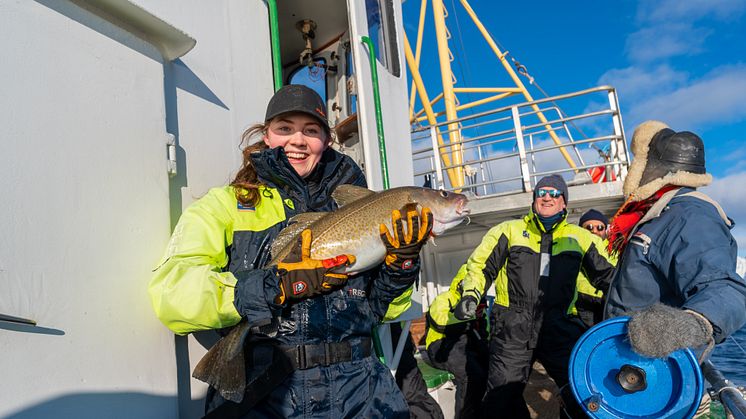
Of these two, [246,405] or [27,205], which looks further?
[246,405]

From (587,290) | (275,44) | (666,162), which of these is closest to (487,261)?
(587,290)

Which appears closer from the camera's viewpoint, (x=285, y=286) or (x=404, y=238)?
(x=285, y=286)

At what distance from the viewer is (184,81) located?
2.54 meters

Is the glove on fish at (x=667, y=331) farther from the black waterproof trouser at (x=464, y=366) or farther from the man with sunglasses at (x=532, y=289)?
the black waterproof trouser at (x=464, y=366)

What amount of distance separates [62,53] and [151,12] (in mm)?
549

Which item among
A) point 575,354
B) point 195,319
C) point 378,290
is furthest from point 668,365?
point 195,319

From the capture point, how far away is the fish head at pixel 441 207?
2668mm

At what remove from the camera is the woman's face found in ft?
7.95

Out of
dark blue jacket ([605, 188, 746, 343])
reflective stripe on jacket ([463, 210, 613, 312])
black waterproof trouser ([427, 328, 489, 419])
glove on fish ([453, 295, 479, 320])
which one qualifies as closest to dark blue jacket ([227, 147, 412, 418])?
dark blue jacket ([605, 188, 746, 343])

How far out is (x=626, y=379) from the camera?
214cm

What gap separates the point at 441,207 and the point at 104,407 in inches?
72.2

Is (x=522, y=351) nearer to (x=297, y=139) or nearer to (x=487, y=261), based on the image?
(x=487, y=261)

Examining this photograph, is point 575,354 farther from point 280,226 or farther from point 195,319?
point 195,319

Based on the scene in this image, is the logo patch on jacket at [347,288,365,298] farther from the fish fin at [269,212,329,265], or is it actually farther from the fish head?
the fish head
